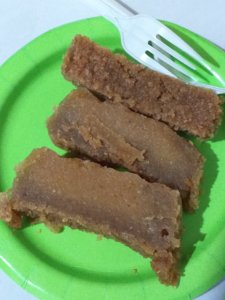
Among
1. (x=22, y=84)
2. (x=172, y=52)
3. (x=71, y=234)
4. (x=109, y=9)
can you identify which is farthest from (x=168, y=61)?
(x=71, y=234)

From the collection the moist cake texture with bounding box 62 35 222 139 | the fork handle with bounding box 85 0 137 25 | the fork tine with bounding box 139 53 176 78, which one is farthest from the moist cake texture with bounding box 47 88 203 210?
the fork handle with bounding box 85 0 137 25

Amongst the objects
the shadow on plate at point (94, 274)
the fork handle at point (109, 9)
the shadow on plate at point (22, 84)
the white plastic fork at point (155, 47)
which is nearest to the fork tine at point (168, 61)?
the white plastic fork at point (155, 47)

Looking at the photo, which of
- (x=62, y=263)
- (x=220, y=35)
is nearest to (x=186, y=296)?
(x=62, y=263)

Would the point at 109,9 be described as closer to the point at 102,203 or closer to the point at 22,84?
the point at 22,84

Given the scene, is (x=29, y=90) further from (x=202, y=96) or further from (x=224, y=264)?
(x=224, y=264)

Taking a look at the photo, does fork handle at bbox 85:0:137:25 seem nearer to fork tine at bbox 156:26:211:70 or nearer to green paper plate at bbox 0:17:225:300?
green paper plate at bbox 0:17:225:300

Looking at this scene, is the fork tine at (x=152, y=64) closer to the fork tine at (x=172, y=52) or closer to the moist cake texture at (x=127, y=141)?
the fork tine at (x=172, y=52)

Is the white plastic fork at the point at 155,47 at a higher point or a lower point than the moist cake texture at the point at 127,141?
higher
